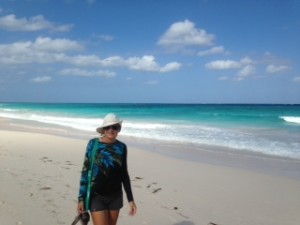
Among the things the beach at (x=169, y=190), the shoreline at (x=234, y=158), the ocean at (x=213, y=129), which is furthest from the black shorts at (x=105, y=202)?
the ocean at (x=213, y=129)

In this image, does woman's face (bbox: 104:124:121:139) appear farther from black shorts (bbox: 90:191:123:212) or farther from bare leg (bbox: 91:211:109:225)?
bare leg (bbox: 91:211:109:225)

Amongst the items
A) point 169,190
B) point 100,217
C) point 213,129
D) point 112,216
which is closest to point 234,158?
point 169,190

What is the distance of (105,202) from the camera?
3.34 m

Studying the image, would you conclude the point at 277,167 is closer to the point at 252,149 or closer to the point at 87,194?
the point at 252,149

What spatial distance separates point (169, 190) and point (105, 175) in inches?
147

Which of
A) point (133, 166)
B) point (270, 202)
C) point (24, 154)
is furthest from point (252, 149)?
point (24, 154)

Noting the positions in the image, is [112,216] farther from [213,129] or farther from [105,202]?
[213,129]

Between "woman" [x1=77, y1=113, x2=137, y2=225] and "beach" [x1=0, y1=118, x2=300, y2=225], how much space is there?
1.72 meters

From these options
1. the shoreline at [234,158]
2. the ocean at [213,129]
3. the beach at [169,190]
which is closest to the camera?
the beach at [169,190]

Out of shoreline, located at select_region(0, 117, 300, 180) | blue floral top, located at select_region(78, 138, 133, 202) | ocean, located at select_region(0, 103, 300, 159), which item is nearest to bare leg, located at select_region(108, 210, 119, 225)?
blue floral top, located at select_region(78, 138, 133, 202)

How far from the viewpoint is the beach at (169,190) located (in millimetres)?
5238

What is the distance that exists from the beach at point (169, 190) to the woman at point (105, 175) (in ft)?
5.66

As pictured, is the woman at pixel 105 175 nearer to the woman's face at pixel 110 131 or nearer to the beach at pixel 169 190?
the woman's face at pixel 110 131

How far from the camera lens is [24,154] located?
10055mm
